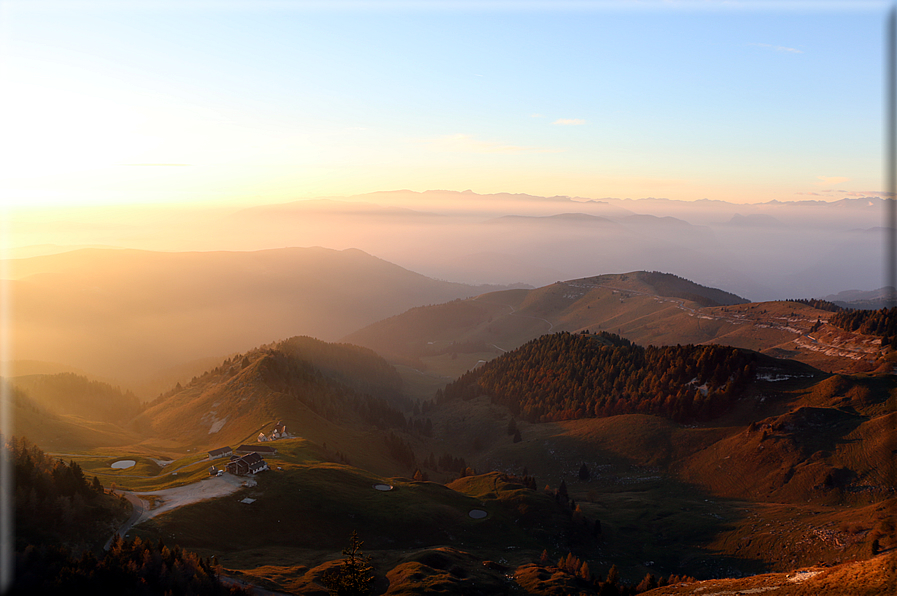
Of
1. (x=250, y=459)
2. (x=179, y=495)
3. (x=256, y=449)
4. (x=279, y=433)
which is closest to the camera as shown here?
(x=179, y=495)

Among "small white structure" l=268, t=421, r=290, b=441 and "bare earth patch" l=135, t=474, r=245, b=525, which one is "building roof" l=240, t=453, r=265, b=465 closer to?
"bare earth patch" l=135, t=474, r=245, b=525

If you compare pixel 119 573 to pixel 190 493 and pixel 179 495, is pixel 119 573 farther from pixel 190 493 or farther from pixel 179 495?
pixel 190 493

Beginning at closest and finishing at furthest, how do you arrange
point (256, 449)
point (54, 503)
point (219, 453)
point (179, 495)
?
point (54, 503) < point (179, 495) < point (219, 453) < point (256, 449)

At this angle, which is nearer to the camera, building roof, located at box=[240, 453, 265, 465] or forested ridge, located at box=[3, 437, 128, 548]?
forested ridge, located at box=[3, 437, 128, 548]

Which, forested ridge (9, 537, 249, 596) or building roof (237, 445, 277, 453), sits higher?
forested ridge (9, 537, 249, 596)

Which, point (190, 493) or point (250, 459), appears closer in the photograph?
point (190, 493)

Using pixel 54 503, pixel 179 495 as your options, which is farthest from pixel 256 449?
pixel 54 503

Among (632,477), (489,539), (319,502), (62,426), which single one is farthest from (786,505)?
(62,426)

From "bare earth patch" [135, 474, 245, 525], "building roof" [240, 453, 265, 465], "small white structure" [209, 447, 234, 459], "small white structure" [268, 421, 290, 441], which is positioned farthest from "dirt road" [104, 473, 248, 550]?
"small white structure" [268, 421, 290, 441]

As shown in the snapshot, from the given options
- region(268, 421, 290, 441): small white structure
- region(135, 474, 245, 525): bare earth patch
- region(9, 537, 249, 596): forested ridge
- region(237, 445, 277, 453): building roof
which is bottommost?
region(268, 421, 290, 441): small white structure

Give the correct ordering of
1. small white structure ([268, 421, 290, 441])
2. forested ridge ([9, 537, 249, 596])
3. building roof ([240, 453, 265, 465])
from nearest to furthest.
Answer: forested ridge ([9, 537, 249, 596]) < building roof ([240, 453, 265, 465]) < small white structure ([268, 421, 290, 441])

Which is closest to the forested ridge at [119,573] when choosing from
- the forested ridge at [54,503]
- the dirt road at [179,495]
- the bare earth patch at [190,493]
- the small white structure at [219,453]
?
the forested ridge at [54,503]

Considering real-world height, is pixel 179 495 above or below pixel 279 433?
above
